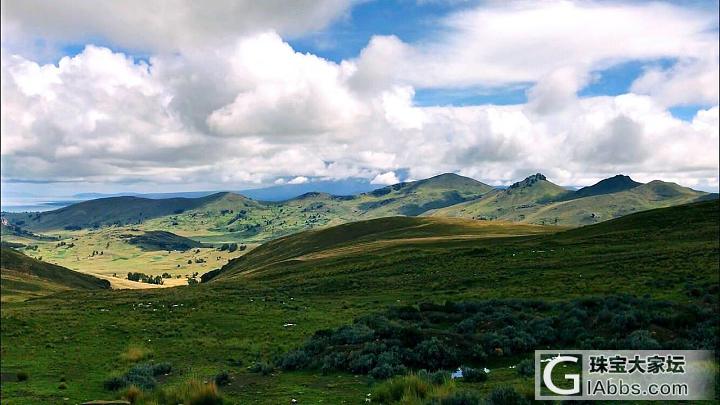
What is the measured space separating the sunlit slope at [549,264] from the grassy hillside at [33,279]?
68296 millimetres

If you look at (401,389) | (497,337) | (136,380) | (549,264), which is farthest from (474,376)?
(549,264)

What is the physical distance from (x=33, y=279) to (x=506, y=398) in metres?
165

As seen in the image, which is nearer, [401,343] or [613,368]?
[613,368]

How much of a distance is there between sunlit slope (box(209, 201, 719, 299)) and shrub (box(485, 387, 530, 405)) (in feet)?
95.6

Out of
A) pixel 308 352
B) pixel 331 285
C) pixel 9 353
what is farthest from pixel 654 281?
pixel 9 353

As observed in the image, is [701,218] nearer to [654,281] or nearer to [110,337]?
[654,281]

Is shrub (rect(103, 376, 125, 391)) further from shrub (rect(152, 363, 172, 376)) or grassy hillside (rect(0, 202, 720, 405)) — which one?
shrub (rect(152, 363, 172, 376))

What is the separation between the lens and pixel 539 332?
2470cm

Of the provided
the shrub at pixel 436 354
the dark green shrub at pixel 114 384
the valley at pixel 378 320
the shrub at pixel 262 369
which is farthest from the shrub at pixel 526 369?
the dark green shrub at pixel 114 384

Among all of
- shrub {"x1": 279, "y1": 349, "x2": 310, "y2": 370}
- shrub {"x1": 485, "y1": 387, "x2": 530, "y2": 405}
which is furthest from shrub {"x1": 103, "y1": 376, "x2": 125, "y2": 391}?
shrub {"x1": 485, "y1": 387, "x2": 530, "y2": 405}

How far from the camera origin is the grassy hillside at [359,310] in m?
22.5

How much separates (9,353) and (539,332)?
3479 cm
